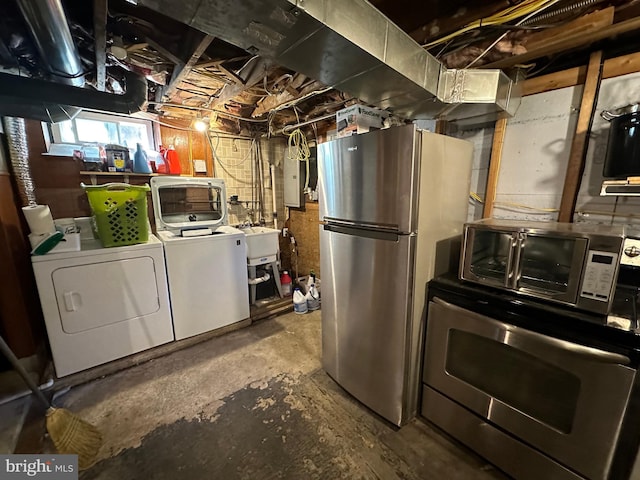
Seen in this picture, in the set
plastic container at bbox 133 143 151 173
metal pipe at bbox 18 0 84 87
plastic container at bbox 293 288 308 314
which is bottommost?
plastic container at bbox 293 288 308 314

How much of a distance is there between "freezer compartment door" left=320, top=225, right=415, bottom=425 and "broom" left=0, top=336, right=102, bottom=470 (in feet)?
5.03

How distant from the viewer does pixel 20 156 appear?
1.99 m

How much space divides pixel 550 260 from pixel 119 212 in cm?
295

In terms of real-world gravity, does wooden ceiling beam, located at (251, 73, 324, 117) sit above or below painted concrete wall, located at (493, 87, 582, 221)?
above

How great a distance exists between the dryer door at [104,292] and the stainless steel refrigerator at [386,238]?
1.61m

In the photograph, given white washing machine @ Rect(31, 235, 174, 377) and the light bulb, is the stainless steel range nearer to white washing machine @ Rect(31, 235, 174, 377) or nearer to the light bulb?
white washing machine @ Rect(31, 235, 174, 377)

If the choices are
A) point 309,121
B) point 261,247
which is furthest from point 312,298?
point 309,121

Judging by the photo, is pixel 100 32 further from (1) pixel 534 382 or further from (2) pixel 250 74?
(1) pixel 534 382

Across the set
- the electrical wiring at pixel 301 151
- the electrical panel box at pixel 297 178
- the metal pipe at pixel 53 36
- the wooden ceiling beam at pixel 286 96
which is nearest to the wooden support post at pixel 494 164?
the wooden ceiling beam at pixel 286 96

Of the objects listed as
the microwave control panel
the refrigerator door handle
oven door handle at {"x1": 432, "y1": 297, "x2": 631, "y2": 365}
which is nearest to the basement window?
the refrigerator door handle

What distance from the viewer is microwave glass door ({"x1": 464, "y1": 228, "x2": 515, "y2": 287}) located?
1.31 meters

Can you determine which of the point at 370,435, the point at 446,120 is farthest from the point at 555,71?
the point at 370,435

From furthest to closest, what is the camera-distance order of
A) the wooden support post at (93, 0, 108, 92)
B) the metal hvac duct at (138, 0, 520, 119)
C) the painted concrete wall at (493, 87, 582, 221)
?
the painted concrete wall at (493, 87, 582, 221) < the wooden support post at (93, 0, 108, 92) < the metal hvac duct at (138, 0, 520, 119)

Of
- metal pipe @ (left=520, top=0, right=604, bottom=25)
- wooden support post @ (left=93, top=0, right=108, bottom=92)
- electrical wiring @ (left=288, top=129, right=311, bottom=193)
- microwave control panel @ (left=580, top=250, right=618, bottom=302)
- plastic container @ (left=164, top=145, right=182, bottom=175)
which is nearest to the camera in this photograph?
microwave control panel @ (left=580, top=250, right=618, bottom=302)
